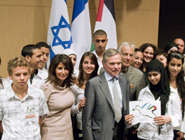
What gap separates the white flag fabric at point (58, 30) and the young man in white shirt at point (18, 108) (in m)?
1.93

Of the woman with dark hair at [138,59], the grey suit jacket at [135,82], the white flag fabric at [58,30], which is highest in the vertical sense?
the white flag fabric at [58,30]

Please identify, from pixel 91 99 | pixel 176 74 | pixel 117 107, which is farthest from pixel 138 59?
pixel 91 99

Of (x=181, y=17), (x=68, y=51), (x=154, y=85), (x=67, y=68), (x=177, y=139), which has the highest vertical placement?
(x=181, y=17)

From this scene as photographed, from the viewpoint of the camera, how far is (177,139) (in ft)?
9.34

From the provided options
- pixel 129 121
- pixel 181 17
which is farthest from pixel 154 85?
pixel 181 17

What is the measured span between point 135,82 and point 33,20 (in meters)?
2.50

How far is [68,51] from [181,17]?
3435 millimetres

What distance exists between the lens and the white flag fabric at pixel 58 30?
4043 mm

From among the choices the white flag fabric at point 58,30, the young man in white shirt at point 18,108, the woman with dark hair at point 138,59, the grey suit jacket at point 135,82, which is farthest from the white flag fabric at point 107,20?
the young man in white shirt at point 18,108

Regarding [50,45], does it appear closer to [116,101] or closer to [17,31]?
[17,31]

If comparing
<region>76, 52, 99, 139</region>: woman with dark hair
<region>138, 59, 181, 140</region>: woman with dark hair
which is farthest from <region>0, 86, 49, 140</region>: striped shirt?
<region>138, 59, 181, 140</region>: woman with dark hair

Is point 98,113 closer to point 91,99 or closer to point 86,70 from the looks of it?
point 91,99

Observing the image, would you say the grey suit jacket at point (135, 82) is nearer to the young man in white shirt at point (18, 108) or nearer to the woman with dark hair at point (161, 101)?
the woman with dark hair at point (161, 101)

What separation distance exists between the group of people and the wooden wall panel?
64.0 inches
